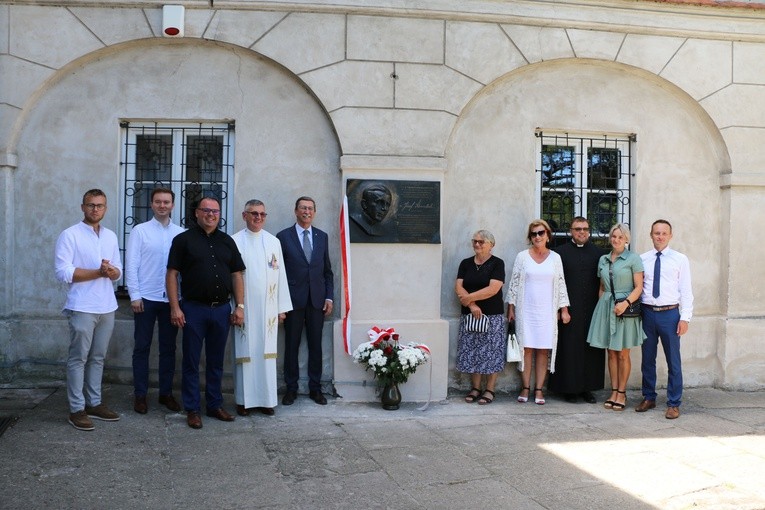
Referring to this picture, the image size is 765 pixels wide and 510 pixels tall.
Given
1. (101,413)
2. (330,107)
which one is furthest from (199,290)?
(330,107)

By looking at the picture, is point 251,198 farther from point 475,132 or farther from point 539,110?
point 539,110

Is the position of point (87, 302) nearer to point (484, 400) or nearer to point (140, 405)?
point (140, 405)

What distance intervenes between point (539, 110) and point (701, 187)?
198 cm

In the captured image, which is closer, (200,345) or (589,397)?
(200,345)

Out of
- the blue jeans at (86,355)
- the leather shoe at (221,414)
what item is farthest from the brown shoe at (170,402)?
the blue jeans at (86,355)

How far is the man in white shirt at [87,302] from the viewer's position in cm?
572

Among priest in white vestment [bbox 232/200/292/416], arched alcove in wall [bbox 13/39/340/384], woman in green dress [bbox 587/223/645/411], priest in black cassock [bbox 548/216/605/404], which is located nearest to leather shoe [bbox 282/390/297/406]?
priest in white vestment [bbox 232/200/292/416]

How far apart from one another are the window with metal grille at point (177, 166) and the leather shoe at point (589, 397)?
3.94 meters

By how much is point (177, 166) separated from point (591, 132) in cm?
428

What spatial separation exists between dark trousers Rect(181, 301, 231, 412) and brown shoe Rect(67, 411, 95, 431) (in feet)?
2.38

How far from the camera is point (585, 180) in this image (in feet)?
26.2

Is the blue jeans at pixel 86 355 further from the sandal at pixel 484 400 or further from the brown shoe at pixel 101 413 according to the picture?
the sandal at pixel 484 400

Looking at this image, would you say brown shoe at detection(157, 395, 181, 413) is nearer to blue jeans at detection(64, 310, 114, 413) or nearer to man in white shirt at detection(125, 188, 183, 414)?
man in white shirt at detection(125, 188, 183, 414)

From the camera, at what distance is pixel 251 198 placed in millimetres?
7234
